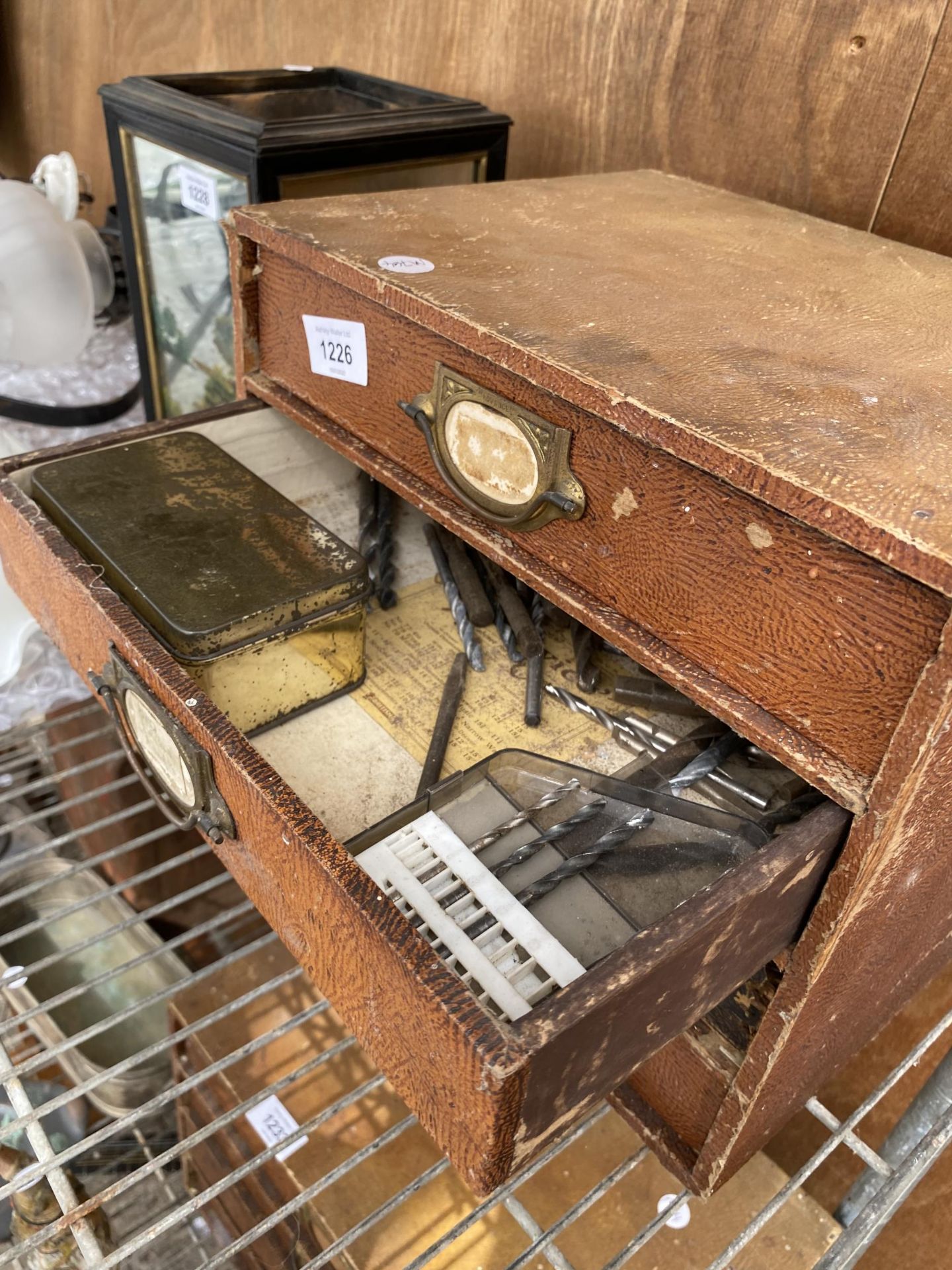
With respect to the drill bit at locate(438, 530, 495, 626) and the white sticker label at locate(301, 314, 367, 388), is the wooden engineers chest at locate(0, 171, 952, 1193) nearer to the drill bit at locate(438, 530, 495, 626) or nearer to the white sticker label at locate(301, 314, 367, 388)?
the white sticker label at locate(301, 314, 367, 388)

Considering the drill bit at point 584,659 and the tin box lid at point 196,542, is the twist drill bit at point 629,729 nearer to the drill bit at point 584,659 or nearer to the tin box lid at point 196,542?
the drill bit at point 584,659

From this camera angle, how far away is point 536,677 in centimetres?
71

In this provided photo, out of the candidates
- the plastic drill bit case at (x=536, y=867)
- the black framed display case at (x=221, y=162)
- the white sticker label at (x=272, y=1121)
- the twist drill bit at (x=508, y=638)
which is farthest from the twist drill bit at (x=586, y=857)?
the black framed display case at (x=221, y=162)

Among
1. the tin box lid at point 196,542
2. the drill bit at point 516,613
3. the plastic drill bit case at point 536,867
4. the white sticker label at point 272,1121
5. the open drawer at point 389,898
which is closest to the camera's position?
the open drawer at point 389,898

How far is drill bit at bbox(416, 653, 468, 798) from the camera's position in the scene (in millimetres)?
634

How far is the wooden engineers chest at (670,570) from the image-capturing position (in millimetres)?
386

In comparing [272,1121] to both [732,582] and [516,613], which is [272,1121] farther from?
[732,582]

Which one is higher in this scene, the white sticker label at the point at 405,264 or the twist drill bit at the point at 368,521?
the white sticker label at the point at 405,264

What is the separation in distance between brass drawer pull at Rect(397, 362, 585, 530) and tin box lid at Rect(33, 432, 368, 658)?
12cm

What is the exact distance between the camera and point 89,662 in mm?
673

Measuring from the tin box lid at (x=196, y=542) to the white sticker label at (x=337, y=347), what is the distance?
0.11m

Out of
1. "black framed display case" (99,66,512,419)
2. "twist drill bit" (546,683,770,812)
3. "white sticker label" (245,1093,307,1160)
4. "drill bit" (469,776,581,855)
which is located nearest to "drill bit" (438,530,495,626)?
"twist drill bit" (546,683,770,812)

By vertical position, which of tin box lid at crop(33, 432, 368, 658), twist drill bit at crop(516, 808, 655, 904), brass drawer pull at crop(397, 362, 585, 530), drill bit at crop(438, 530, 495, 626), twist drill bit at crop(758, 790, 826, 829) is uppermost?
brass drawer pull at crop(397, 362, 585, 530)

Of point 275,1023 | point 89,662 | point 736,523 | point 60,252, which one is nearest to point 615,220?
point 736,523
